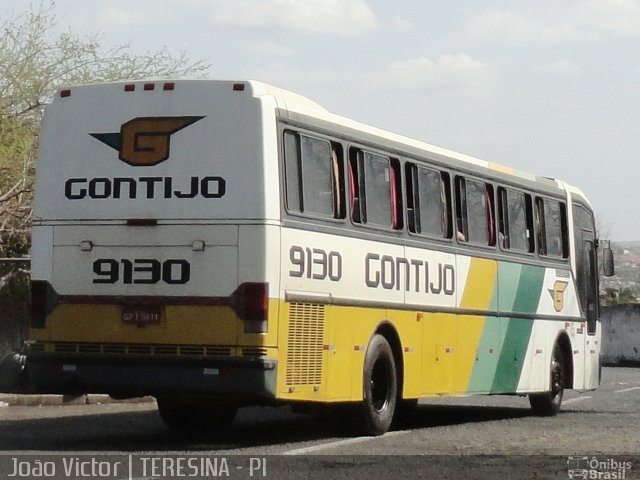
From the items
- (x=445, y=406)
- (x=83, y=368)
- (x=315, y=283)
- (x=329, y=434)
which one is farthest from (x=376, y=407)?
(x=445, y=406)

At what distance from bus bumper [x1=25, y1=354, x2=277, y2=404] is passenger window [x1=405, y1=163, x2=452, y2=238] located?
3.59 metres

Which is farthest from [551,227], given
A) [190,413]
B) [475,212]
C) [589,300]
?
[190,413]

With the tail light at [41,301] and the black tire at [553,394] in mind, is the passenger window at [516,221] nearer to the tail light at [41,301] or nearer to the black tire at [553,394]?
the black tire at [553,394]

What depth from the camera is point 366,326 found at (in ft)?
51.3

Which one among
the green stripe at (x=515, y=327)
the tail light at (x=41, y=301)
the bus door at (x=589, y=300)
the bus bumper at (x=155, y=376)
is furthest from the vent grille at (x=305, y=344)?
the bus door at (x=589, y=300)

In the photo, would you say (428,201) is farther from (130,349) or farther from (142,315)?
(130,349)

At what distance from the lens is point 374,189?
52.9ft

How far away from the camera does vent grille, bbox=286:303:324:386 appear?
46.5 ft

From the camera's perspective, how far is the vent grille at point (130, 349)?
45.5ft

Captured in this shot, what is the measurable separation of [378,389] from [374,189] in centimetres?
201

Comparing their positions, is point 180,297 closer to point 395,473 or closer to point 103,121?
point 103,121

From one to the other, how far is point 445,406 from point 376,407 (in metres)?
7.27

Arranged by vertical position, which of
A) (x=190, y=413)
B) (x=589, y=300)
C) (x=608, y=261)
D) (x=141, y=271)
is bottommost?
(x=190, y=413)

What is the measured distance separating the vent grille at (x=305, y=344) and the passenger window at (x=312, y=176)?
91 centimetres
